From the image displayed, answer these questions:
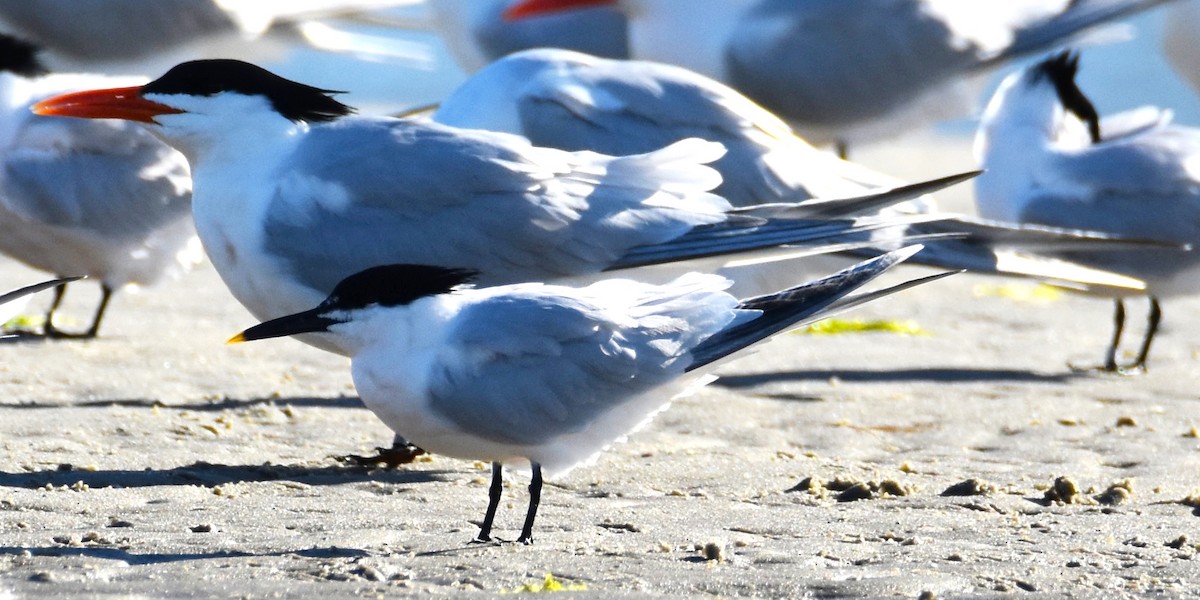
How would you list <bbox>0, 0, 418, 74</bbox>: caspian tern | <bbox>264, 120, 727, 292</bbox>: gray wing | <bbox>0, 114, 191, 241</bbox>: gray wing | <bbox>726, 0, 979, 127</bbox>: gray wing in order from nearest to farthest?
1. <bbox>264, 120, 727, 292</bbox>: gray wing
2. <bbox>0, 114, 191, 241</bbox>: gray wing
3. <bbox>726, 0, 979, 127</bbox>: gray wing
4. <bbox>0, 0, 418, 74</bbox>: caspian tern

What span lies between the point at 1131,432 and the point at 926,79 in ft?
8.62

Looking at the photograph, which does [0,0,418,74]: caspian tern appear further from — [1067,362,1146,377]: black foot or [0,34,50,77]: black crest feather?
[1067,362,1146,377]: black foot

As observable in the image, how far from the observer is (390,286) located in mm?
2893

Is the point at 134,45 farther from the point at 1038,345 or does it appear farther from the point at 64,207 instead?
the point at 1038,345

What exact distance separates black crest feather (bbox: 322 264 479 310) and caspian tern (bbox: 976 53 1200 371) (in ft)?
9.33

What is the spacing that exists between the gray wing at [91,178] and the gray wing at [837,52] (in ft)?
7.50

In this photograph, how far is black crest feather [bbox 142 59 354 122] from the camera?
3.62m

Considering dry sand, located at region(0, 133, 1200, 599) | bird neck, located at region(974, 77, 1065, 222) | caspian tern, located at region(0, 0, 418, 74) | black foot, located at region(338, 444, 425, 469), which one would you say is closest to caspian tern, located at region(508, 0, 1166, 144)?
bird neck, located at region(974, 77, 1065, 222)

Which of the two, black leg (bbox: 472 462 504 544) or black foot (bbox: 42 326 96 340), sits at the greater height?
black foot (bbox: 42 326 96 340)

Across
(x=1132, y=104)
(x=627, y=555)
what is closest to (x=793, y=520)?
(x=627, y=555)

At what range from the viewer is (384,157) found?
354 centimetres

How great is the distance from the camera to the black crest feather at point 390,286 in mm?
2893

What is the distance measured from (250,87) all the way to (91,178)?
5.22 ft

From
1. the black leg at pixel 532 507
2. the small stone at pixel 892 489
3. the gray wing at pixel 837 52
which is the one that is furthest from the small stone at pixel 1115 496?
the gray wing at pixel 837 52
